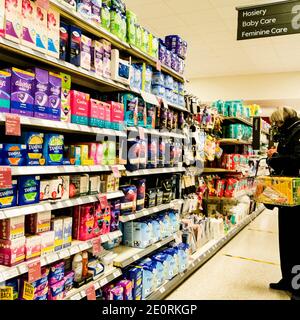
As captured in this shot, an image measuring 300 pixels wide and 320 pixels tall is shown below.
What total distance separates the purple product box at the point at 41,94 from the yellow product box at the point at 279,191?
6.92 ft

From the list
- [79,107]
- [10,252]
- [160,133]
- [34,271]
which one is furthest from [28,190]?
[160,133]

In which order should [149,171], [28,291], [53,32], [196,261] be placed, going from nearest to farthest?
[28,291]
[53,32]
[149,171]
[196,261]

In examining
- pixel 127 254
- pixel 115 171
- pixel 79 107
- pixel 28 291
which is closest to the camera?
pixel 28 291

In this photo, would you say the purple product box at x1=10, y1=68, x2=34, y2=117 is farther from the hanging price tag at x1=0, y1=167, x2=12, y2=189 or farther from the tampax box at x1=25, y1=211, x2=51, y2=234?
the tampax box at x1=25, y1=211, x2=51, y2=234

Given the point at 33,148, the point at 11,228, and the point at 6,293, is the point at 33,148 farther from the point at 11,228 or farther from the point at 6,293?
the point at 6,293

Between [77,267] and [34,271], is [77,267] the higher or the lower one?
the lower one

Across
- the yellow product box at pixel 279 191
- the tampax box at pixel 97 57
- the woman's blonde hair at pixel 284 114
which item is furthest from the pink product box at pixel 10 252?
the woman's blonde hair at pixel 284 114

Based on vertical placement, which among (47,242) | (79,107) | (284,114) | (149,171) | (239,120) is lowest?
(47,242)

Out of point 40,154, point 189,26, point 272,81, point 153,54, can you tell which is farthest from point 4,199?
point 272,81

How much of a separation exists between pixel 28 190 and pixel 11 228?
0.72 ft

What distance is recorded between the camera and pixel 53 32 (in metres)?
1.97

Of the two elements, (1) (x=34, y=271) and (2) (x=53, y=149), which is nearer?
(1) (x=34, y=271)

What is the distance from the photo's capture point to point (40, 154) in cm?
194

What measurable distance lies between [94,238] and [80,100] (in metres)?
0.97
